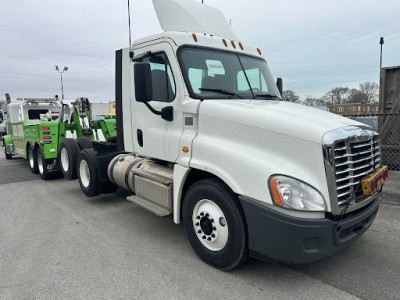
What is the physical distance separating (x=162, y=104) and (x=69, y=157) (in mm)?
4002

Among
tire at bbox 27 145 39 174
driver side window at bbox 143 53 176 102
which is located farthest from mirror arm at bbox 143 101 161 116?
tire at bbox 27 145 39 174

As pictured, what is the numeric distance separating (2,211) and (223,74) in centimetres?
494

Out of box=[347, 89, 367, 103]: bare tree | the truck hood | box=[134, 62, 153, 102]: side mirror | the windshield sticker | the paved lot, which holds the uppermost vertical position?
box=[347, 89, 367, 103]: bare tree

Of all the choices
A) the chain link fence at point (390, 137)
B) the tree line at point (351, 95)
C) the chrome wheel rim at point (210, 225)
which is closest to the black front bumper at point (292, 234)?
the chrome wheel rim at point (210, 225)

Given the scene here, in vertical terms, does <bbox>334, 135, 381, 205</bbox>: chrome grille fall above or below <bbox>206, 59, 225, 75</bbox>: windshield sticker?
below

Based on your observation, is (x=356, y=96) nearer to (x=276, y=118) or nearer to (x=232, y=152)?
(x=276, y=118)

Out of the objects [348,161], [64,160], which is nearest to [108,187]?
[64,160]

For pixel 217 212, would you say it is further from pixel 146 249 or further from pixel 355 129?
pixel 355 129

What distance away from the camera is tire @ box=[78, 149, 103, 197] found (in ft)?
19.0

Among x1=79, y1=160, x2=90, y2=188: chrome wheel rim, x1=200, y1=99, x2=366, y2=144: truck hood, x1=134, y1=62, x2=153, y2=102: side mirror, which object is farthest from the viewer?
x1=79, y1=160, x2=90, y2=188: chrome wheel rim

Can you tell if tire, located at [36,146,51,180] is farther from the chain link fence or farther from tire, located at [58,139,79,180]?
the chain link fence

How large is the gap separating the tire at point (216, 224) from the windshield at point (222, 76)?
44.4 inches

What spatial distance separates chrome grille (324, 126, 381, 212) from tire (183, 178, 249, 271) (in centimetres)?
94

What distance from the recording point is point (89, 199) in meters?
6.43
